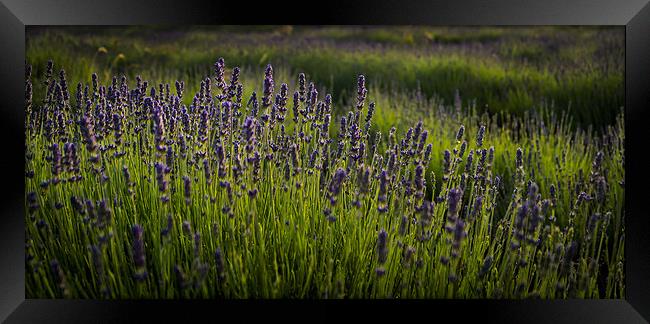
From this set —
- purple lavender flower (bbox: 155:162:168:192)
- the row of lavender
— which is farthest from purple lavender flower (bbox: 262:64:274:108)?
purple lavender flower (bbox: 155:162:168:192)

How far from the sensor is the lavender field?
8.61 feet

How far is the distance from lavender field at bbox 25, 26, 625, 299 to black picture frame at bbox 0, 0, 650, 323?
2.3 inches

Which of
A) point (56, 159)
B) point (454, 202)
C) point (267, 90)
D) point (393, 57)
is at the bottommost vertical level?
point (454, 202)

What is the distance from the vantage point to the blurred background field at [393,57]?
309cm

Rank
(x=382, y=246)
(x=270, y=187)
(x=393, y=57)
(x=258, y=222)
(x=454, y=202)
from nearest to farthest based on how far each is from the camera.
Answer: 1. (x=454, y=202)
2. (x=382, y=246)
3. (x=258, y=222)
4. (x=270, y=187)
5. (x=393, y=57)

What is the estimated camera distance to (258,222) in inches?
103

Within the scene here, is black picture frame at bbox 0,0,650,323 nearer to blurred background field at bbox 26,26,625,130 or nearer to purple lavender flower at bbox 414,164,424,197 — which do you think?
blurred background field at bbox 26,26,625,130

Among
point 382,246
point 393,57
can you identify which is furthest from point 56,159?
point 393,57

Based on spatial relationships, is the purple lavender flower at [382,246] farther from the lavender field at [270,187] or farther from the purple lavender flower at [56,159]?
the purple lavender flower at [56,159]

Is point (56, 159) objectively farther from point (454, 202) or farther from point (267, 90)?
point (454, 202)
